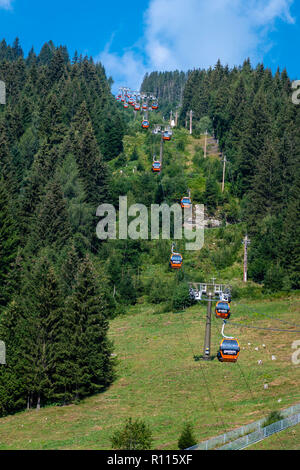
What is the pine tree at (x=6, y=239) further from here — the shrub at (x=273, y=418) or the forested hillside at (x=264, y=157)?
the shrub at (x=273, y=418)

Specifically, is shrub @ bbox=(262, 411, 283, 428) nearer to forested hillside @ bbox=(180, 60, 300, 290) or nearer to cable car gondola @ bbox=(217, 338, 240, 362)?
cable car gondola @ bbox=(217, 338, 240, 362)

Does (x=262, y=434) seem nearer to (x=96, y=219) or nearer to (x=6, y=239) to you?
(x=6, y=239)

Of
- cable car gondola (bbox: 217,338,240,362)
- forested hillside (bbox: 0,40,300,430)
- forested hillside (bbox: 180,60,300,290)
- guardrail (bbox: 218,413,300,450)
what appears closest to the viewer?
guardrail (bbox: 218,413,300,450)

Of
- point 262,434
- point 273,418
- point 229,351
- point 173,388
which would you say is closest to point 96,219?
point 173,388

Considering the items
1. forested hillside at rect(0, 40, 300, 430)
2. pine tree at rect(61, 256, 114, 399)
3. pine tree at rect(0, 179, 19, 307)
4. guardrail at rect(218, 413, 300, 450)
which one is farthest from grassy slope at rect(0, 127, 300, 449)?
pine tree at rect(0, 179, 19, 307)
